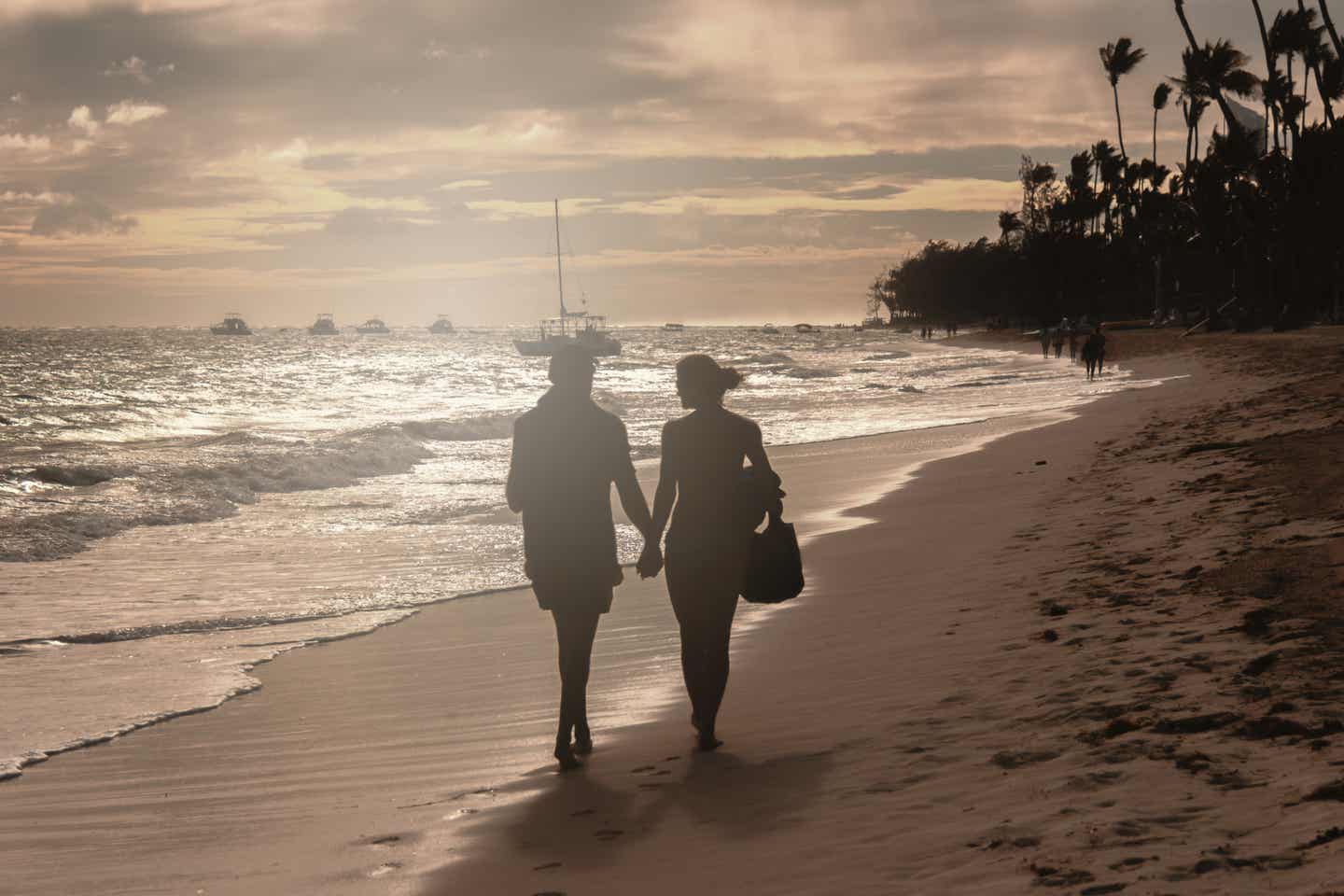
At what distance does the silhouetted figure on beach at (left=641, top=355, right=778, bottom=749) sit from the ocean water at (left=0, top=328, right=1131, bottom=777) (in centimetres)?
333

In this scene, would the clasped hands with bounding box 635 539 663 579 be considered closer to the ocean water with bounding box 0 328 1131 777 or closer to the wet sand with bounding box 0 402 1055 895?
the wet sand with bounding box 0 402 1055 895

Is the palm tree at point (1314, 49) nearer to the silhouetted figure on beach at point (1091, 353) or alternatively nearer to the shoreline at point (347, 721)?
the silhouetted figure on beach at point (1091, 353)

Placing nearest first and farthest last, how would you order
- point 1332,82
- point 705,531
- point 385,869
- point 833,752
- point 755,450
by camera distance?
point 385,869, point 833,752, point 705,531, point 755,450, point 1332,82

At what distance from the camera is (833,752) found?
5.55 m

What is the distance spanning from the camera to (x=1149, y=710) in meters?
5.25

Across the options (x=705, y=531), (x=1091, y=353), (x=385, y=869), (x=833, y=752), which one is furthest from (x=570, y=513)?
(x=1091, y=353)

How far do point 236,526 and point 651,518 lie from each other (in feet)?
39.1

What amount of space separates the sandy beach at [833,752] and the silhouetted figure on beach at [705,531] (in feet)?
1.35

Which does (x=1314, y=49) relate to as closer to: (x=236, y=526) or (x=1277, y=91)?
(x=1277, y=91)

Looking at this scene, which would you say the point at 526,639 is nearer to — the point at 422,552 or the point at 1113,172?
the point at 422,552

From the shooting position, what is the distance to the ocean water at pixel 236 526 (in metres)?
8.49

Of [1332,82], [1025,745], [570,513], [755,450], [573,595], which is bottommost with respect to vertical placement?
[1025,745]

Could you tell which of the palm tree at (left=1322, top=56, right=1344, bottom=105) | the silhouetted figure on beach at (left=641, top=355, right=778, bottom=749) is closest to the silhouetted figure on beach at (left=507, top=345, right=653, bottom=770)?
the silhouetted figure on beach at (left=641, top=355, right=778, bottom=749)

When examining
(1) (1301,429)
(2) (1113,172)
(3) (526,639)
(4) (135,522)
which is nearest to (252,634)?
(3) (526,639)
